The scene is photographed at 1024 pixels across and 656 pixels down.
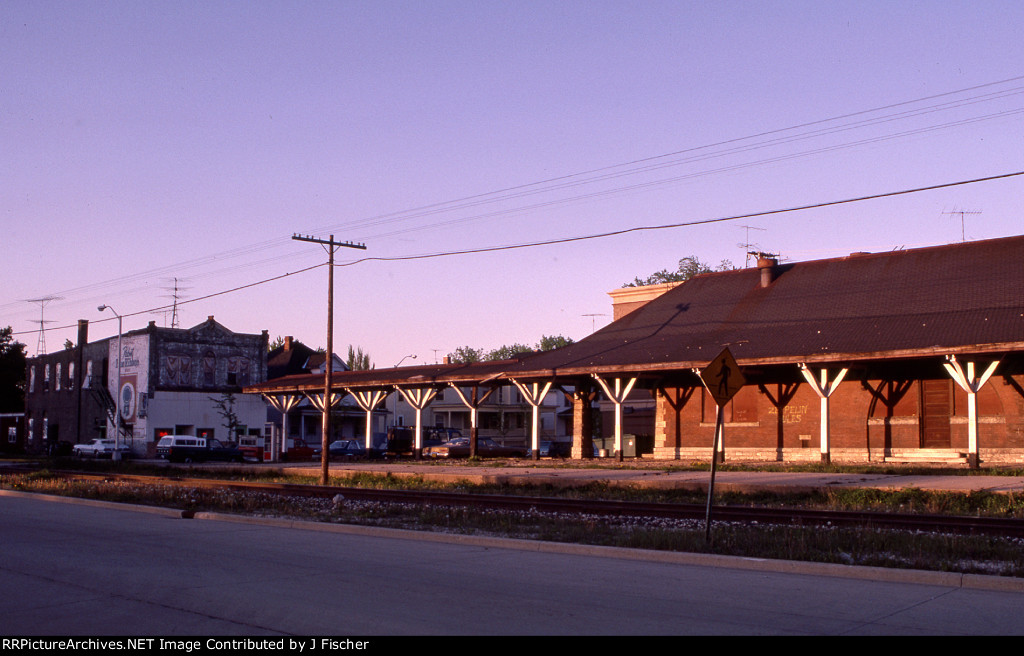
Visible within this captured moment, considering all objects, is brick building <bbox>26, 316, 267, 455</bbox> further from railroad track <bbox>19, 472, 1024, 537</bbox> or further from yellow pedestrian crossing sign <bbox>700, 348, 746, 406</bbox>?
yellow pedestrian crossing sign <bbox>700, 348, 746, 406</bbox>

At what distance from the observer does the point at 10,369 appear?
80.8m

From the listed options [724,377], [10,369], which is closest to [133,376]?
[10,369]

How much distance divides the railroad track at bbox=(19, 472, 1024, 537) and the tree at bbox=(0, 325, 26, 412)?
6467 cm

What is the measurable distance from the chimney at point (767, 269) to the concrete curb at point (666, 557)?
83.8 feet

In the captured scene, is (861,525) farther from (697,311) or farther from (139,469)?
(139,469)

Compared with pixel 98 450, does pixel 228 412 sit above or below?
above

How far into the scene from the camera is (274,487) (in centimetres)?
2688

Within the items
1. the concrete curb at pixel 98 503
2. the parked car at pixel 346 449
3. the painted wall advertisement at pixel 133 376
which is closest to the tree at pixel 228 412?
the painted wall advertisement at pixel 133 376

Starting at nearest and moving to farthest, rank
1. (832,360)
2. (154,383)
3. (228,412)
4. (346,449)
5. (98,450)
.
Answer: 1. (832,360)
2. (346,449)
3. (98,450)
4. (154,383)
5. (228,412)

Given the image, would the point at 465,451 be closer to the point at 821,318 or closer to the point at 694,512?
the point at 821,318

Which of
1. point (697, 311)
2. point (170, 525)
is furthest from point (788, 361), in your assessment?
point (170, 525)

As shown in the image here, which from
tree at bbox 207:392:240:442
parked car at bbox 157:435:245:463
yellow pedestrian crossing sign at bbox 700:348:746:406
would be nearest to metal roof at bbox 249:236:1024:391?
parked car at bbox 157:435:245:463

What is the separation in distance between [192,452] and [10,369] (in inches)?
1546

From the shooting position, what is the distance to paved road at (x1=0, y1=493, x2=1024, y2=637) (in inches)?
305
